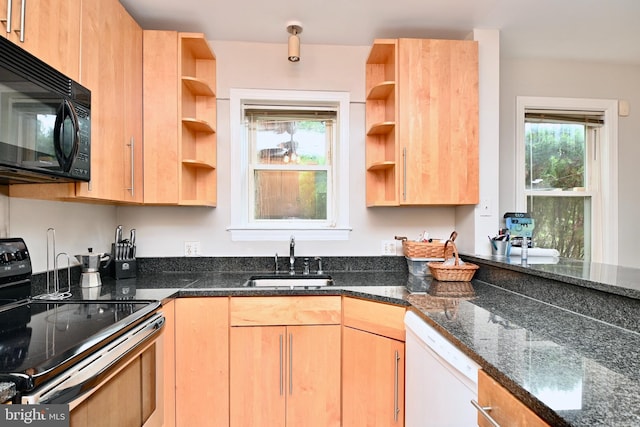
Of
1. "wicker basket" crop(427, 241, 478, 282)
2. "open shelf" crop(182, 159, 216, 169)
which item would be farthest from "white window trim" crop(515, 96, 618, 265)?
"open shelf" crop(182, 159, 216, 169)

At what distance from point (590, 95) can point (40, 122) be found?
11.6 ft

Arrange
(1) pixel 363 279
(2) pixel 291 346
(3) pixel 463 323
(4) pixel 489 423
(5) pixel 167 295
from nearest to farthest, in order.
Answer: (4) pixel 489 423 < (3) pixel 463 323 < (5) pixel 167 295 < (2) pixel 291 346 < (1) pixel 363 279

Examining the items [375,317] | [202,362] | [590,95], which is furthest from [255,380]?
[590,95]

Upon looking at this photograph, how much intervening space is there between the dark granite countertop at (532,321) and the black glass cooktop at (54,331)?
22cm

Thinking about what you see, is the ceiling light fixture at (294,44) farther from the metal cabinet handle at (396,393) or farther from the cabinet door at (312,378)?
the metal cabinet handle at (396,393)

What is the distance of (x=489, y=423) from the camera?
86cm

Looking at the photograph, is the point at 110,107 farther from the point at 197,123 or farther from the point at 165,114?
the point at 197,123

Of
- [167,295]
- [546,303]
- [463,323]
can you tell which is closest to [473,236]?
[546,303]

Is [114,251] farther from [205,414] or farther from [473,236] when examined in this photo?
[473,236]

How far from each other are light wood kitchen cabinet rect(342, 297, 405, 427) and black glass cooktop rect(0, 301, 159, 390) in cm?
97

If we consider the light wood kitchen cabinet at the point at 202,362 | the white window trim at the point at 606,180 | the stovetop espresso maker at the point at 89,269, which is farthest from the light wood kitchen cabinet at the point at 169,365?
the white window trim at the point at 606,180

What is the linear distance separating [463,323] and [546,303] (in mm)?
566

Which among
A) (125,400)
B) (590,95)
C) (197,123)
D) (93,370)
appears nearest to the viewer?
(93,370)

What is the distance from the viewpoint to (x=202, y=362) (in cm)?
173
